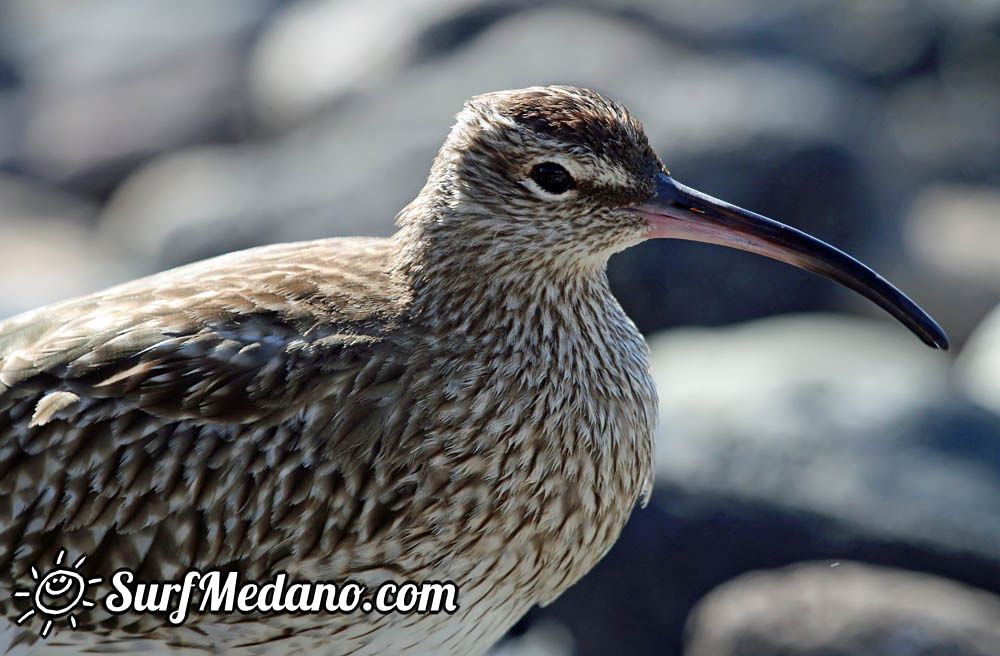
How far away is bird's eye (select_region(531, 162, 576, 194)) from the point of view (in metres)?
5.46

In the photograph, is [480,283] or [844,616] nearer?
[480,283]

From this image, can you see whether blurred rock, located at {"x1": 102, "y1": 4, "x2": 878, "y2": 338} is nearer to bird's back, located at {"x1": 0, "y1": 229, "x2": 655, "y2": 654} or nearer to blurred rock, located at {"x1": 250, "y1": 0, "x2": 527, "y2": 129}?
blurred rock, located at {"x1": 250, "y1": 0, "x2": 527, "y2": 129}

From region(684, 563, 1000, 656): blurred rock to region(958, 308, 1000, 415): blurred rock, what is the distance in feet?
5.64

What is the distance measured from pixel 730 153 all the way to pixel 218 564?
5.64 m

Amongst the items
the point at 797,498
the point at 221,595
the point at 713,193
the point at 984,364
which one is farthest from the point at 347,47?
the point at 221,595

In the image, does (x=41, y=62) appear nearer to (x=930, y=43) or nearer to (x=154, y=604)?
(x=930, y=43)

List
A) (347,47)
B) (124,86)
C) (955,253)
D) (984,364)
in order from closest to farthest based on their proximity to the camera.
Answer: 1. (984,364)
2. (955,253)
3. (347,47)
4. (124,86)

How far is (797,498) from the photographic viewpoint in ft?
24.7

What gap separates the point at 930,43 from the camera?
12984 mm

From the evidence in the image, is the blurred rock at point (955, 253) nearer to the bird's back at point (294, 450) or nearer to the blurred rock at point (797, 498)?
the blurred rock at point (797, 498)

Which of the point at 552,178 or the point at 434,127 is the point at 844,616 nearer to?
the point at 552,178

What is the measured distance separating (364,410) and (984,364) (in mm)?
4962

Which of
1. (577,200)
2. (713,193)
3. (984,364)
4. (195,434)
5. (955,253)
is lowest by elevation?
(195,434)

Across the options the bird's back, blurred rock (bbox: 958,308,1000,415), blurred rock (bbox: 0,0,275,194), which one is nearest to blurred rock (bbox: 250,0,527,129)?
blurred rock (bbox: 0,0,275,194)
